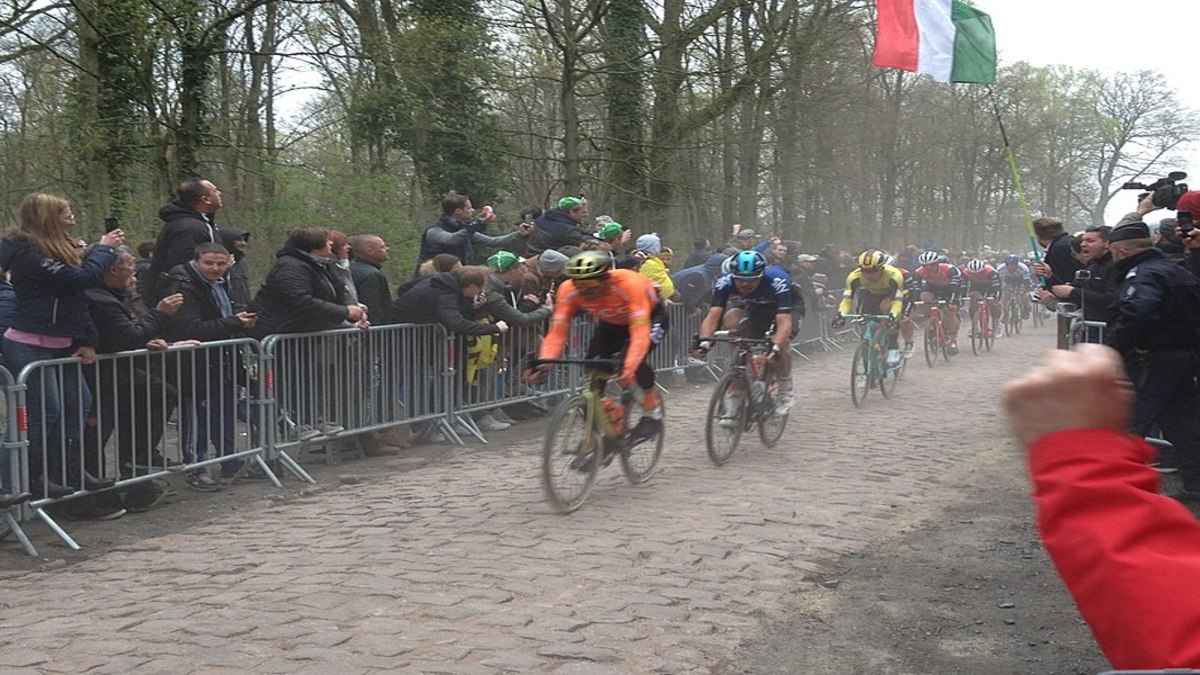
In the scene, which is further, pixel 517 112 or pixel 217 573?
pixel 517 112

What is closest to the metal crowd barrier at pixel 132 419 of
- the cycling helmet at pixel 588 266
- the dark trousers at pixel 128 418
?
the dark trousers at pixel 128 418

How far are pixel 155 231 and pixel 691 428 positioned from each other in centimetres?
815

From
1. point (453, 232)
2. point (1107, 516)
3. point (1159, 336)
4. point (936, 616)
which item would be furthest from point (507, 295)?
point (1107, 516)

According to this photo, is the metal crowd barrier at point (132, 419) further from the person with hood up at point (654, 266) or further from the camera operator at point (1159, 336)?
the person with hood up at point (654, 266)

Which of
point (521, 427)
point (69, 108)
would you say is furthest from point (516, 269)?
point (69, 108)

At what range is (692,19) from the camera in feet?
71.6

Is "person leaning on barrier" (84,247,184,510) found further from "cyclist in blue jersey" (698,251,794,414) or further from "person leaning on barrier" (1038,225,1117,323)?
"person leaning on barrier" (1038,225,1117,323)

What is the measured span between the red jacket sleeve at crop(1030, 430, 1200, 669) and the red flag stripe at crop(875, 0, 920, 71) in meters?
18.3

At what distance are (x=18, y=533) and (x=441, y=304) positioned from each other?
4.73 metres

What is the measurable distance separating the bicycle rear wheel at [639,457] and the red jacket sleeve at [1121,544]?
23.9 feet

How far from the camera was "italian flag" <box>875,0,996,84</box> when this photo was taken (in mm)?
18625

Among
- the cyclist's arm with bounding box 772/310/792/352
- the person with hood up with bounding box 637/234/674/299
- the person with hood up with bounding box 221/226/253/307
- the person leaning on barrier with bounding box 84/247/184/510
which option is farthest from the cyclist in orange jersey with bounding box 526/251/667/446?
the person with hood up with bounding box 637/234/674/299

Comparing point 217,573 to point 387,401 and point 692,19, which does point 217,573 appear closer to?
point 387,401

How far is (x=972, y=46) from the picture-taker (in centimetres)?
1905
